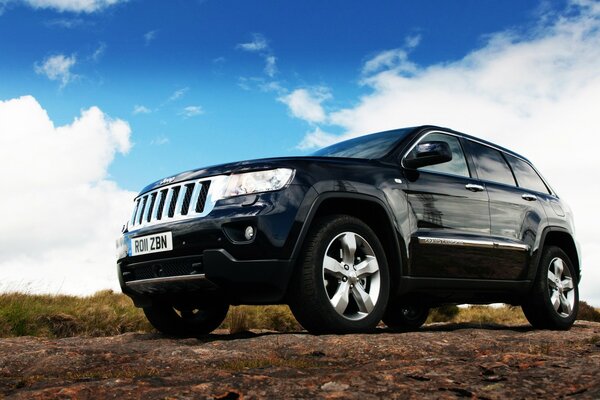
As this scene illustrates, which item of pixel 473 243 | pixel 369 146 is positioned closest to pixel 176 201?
pixel 369 146

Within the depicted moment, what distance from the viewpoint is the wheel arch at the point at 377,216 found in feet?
15.4

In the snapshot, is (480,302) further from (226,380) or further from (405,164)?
(226,380)

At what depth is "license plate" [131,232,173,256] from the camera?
15.2 ft

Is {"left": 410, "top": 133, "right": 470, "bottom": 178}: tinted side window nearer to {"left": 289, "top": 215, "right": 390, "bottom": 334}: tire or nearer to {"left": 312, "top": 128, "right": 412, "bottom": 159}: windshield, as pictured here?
{"left": 312, "top": 128, "right": 412, "bottom": 159}: windshield

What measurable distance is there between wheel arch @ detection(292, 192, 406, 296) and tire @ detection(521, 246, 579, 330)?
2300mm

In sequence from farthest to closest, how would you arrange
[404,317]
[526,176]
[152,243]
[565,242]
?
[404,317], [565,242], [526,176], [152,243]

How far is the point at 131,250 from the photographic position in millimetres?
5102

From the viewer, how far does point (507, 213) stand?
6.28 meters

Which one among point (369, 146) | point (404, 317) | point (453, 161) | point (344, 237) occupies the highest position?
point (369, 146)

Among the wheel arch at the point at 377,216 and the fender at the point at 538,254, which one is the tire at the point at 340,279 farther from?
the fender at the point at 538,254

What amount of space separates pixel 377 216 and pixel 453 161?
140 cm

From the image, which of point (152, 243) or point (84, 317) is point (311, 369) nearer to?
point (152, 243)

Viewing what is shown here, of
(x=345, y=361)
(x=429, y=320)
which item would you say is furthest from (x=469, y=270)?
(x=429, y=320)

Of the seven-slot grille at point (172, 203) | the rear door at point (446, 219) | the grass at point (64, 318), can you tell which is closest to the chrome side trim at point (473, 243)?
the rear door at point (446, 219)
